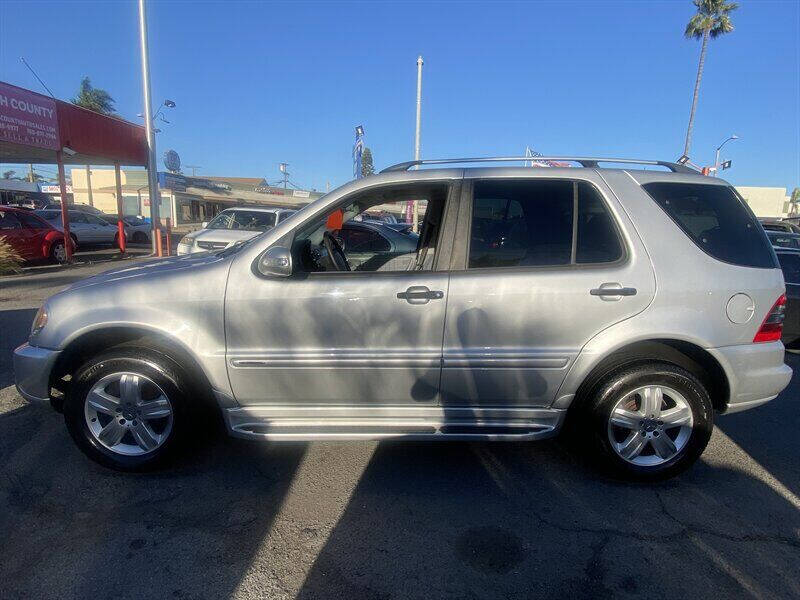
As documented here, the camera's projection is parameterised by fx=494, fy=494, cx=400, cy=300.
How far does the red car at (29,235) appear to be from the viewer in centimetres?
1217

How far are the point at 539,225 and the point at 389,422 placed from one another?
1509 millimetres

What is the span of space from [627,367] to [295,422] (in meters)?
2.02

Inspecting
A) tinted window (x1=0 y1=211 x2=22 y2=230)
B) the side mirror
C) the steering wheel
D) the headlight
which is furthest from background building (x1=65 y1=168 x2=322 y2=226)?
the side mirror

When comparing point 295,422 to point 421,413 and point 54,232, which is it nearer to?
point 421,413

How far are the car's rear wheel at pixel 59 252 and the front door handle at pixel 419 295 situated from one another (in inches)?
542

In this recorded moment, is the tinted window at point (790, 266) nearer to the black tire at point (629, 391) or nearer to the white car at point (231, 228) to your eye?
the black tire at point (629, 391)

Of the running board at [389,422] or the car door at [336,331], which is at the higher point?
the car door at [336,331]

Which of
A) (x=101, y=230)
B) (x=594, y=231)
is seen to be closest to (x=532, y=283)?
(x=594, y=231)

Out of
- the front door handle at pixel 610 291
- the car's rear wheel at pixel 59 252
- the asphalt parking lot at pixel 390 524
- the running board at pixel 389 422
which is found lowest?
the asphalt parking lot at pixel 390 524

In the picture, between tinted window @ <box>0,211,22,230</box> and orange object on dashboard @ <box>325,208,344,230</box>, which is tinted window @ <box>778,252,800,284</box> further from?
tinted window @ <box>0,211,22,230</box>

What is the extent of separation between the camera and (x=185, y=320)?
2.87 m

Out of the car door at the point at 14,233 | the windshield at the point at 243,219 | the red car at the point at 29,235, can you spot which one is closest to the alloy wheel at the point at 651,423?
the windshield at the point at 243,219

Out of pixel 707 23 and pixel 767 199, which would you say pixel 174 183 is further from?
pixel 767 199

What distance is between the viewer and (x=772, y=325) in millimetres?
3010
